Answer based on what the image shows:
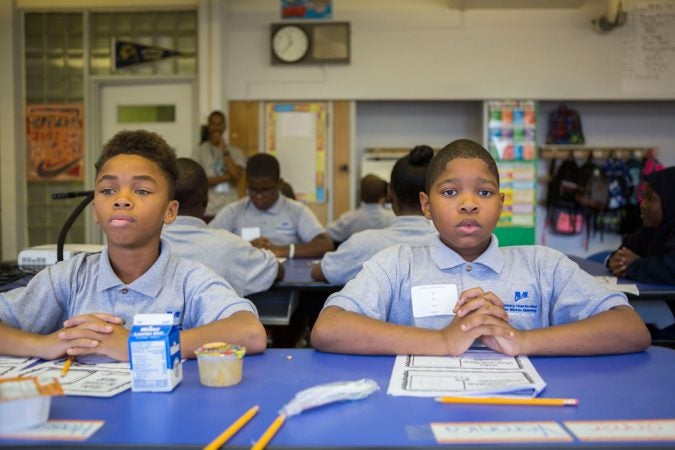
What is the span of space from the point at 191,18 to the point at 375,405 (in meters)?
5.84

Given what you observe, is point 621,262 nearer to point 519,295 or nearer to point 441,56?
point 519,295

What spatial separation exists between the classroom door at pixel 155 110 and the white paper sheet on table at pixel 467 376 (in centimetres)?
540

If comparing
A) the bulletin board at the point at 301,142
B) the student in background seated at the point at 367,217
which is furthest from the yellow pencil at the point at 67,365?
the bulletin board at the point at 301,142

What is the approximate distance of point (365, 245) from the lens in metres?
2.60

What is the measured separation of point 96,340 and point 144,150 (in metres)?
0.55

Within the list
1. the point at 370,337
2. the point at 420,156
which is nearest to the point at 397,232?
the point at 420,156

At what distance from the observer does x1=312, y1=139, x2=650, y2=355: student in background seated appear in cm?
140

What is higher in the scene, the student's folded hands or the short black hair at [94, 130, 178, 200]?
the short black hair at [94, 130, 178, 200]

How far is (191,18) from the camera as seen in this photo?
6.20 m

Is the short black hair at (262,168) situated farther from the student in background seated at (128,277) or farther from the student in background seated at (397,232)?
the student in background seated at (128,277)

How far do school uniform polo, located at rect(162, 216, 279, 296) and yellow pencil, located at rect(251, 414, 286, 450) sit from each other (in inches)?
57.7

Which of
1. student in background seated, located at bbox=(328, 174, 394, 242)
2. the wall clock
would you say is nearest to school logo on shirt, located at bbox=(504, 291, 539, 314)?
student in background seated, located at bbox=(328, 174, 394, 242)

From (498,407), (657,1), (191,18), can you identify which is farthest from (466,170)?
(657,1)

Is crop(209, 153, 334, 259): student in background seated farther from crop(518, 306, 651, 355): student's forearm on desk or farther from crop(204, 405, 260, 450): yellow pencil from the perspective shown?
crop(204, 405, 260, 450): yellow pencil
